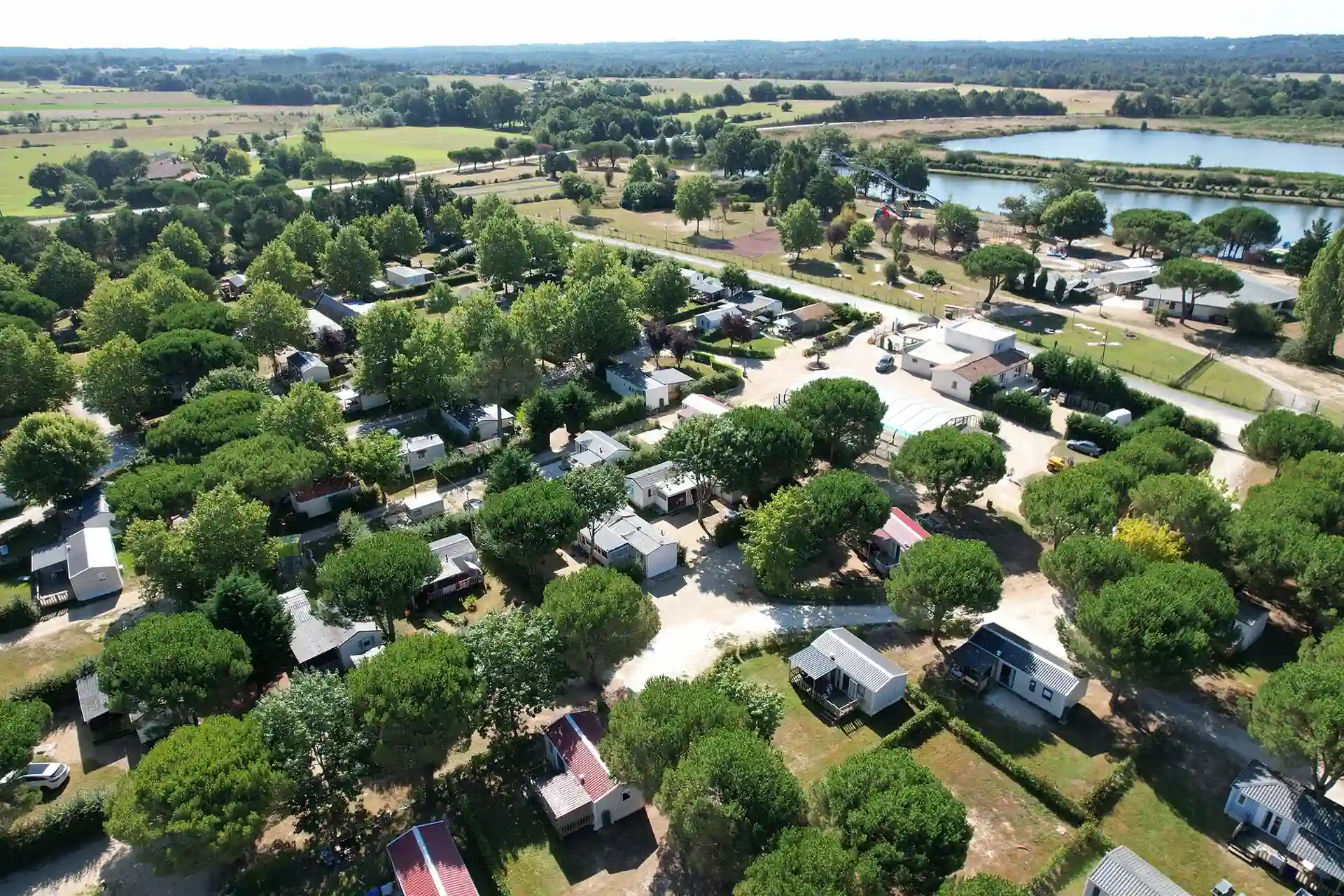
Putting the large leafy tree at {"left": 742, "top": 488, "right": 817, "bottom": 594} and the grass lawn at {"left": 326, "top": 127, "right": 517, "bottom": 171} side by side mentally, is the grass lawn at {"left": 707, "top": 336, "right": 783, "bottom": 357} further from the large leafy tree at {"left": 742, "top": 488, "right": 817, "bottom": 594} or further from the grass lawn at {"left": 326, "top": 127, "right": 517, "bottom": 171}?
the grass lawn at {"left": 326, "top": 127, "right": 517, "bottom": 171}

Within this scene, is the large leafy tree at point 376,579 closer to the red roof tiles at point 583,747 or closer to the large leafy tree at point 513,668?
the large leafy tree at point 513,668

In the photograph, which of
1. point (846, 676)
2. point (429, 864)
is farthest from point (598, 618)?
point (846, 676)

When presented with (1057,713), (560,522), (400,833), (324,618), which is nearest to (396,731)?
(400,833)

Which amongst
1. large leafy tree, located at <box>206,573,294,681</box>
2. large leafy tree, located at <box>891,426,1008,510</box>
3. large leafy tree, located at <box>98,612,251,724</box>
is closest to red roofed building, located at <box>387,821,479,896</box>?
large leafy tree, located at <box>98,612,251,724</box>

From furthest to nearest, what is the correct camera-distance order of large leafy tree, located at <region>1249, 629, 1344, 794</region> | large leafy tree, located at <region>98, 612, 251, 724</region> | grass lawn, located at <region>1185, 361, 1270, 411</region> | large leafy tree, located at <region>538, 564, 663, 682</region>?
grass lawn, located at <region>1185, 361, 1270, 411</region> < large leafy tree, located at <region>538, 564, 663, 682</region> < large leafy tree, located at <region>98, 612, 251, 724</region> < large leafy tree, located at <region>1249, 629, 1344, 794</region>

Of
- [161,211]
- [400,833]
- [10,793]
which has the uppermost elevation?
[161,211]

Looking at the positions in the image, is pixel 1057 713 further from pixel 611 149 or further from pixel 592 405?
pixel 611 149
